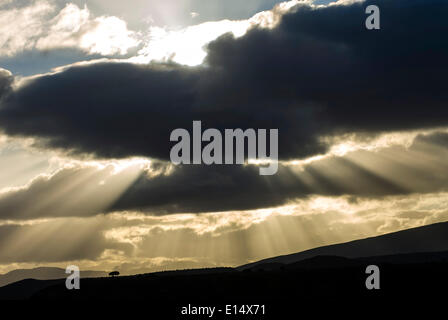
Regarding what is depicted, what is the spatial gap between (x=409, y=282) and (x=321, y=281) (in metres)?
17.8

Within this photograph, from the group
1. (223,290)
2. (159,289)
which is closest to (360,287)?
(223,290)
